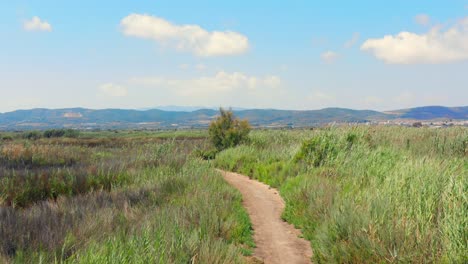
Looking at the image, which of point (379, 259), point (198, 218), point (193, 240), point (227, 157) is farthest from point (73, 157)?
point (379, 259)

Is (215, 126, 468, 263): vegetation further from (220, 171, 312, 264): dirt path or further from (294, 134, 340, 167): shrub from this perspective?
(220, 171, 312, 264): dirt path

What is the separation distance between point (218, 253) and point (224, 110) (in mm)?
26945

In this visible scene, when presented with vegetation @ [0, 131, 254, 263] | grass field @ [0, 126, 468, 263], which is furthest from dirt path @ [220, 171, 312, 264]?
vegetation @ [0, 131, 254, 263]

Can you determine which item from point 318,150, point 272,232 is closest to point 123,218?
point 272,232

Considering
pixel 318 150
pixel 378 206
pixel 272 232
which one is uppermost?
pixel 318 150

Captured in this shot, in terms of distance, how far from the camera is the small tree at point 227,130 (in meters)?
30.1

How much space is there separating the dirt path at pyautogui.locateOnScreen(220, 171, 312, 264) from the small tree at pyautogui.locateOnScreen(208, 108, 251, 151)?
16071mm

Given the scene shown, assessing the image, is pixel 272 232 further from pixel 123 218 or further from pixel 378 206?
pixel 123 218

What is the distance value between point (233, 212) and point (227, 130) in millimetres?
21238

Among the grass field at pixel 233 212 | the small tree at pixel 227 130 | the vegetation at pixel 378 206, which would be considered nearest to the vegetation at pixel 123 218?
the grass field at pixel 233 212

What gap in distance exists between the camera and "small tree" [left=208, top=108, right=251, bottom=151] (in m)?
30.1

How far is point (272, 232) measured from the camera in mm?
9258

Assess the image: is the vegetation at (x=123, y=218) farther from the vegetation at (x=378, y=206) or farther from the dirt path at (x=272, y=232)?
the vegetation at (x=378, y=206)

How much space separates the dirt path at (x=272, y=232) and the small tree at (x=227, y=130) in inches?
633
